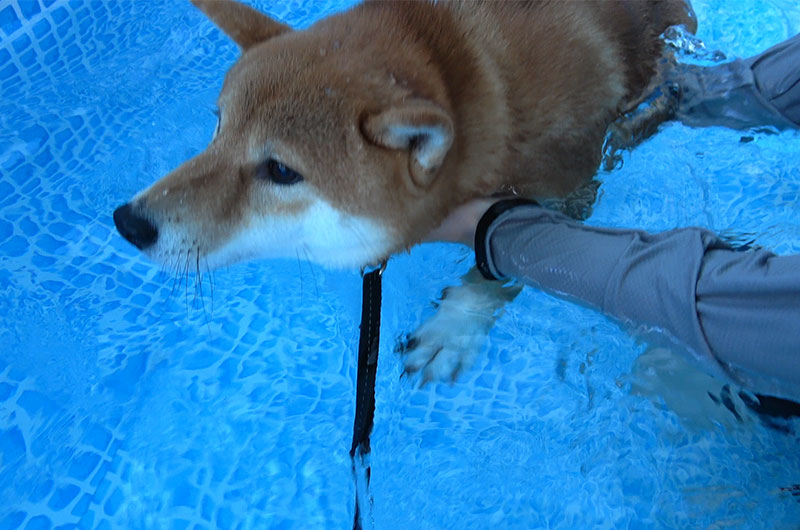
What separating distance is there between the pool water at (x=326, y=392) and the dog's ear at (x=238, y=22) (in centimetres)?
72

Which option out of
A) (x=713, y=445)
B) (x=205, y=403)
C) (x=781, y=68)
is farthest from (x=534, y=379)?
(x=781, y=68)

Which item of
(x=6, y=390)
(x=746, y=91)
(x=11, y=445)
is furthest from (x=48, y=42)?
(x=746, y=91)

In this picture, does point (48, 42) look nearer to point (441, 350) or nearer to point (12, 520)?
point (12, 520)

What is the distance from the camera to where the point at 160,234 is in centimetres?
147

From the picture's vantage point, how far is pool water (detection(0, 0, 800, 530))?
1.91m

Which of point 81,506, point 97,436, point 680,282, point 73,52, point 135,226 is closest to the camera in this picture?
point 680,282

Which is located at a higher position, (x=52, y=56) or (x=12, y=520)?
(x=52, y=56)

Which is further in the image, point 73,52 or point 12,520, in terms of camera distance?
point 73,52

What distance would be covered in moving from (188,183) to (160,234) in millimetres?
139

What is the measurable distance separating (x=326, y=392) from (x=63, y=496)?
874 mm

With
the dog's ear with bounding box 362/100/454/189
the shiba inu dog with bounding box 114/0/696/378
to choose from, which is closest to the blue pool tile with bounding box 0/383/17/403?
the shiba inu dog with bounding box 114/0/696/378

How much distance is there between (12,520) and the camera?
1812 mm

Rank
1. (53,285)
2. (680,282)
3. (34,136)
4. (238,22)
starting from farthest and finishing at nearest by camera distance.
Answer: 1. (34,136)
2. (53,285)
3. (238,22)
4. (680,282)

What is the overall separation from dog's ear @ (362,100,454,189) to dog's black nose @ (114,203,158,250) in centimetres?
56
